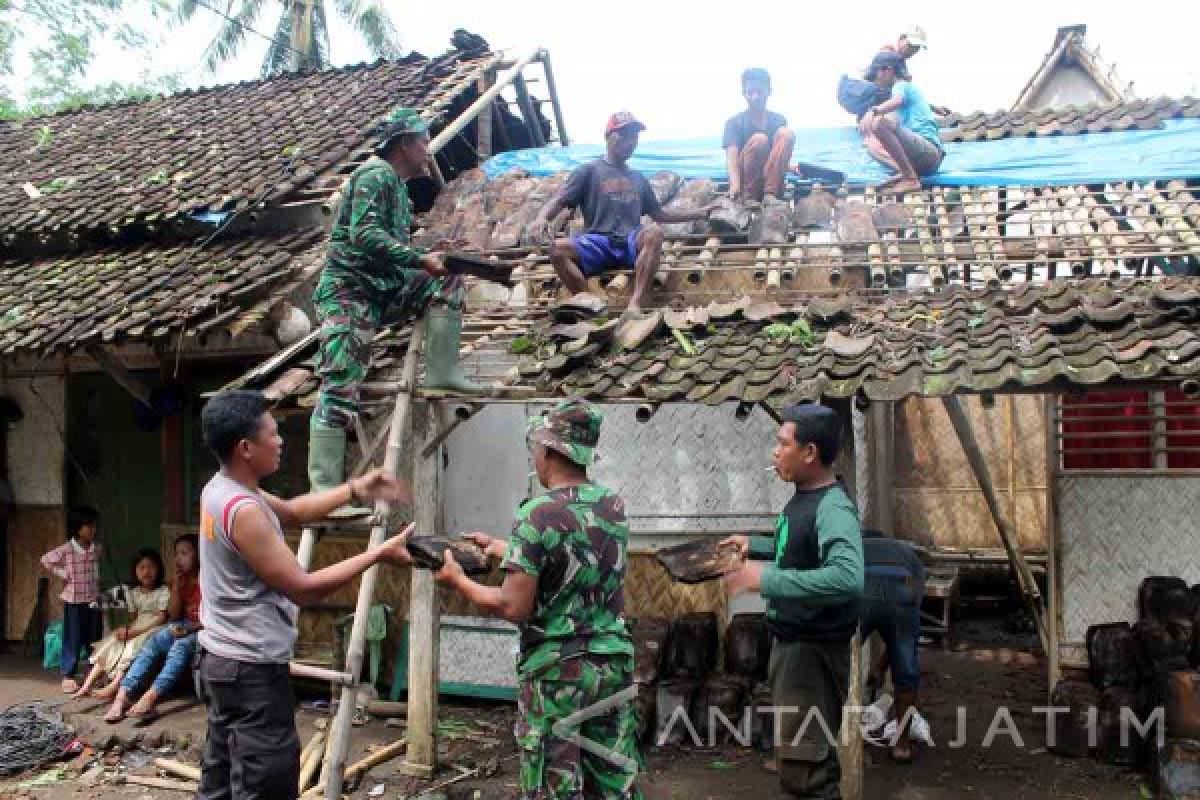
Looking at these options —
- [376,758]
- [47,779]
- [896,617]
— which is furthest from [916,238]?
[47,779]

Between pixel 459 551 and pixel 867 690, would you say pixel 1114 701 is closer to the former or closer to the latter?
pixel 867 690

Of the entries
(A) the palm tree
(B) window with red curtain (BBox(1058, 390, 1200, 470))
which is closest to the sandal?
(B) window with red curtain (BBox(1058, 390, 1200, 470))

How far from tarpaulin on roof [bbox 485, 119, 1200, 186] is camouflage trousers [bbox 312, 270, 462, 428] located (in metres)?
4.78

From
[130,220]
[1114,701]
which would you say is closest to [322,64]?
[130,220]

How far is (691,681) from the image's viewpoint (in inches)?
284

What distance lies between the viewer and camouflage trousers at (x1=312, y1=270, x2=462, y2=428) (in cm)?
550

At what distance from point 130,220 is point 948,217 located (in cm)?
757

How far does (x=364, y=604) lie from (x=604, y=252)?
3367 millimetres

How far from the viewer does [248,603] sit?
3631 mm

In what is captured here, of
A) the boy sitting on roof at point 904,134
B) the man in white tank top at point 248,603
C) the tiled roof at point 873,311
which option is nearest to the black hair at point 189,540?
the tiled roof at point 873,311

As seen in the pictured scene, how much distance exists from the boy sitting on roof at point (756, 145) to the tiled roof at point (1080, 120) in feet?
8.75

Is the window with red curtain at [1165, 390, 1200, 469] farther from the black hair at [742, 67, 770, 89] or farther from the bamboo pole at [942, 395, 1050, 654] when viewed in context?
the black hair at [742, 67, 770, 89]

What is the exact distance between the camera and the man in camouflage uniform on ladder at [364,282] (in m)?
5.41

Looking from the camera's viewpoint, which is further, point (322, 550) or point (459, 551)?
point (322, 550)
